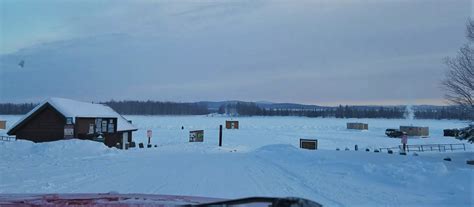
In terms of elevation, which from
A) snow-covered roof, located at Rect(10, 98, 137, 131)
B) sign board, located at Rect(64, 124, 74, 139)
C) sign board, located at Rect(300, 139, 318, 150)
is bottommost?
sign board, located at Rect(300, 139, 318, 150)

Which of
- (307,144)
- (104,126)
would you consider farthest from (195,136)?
(307,144)

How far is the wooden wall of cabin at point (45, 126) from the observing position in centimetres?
3161

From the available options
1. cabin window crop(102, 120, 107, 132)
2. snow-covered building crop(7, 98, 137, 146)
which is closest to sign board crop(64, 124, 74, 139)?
snow-covered building crop(7, 98, 137, 146)

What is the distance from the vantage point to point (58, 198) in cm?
337

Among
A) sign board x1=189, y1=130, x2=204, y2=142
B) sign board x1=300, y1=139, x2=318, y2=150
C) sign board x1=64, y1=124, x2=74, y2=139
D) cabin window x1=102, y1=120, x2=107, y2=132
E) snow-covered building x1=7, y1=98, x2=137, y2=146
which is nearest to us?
sign board x1=64, y1=124, x2=74, y2=139

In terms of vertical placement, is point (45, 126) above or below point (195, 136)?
above

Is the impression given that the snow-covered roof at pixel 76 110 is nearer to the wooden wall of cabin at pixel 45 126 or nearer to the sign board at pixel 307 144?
the wooden wall of cabin at pixel 45 126

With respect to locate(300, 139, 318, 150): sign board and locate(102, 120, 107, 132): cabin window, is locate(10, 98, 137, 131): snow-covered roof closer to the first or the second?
locate(102, 120, 107, 132): cabin window

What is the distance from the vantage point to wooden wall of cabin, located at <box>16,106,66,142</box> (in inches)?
1244

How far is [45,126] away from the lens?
31.9 metres

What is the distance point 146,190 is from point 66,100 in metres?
24.9

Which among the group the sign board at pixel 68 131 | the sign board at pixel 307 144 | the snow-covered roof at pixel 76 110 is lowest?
the sign board at pixel 307 144

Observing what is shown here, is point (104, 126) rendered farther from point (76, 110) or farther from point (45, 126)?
point (45, 126)

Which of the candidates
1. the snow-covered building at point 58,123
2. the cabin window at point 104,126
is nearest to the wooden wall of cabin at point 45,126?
the snow-covered building at point 58,123
